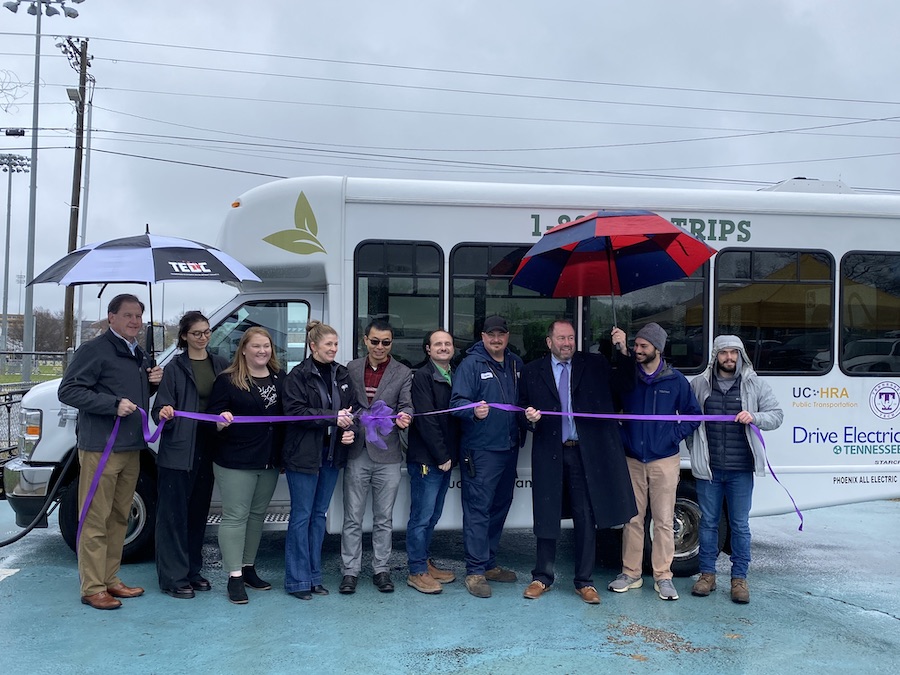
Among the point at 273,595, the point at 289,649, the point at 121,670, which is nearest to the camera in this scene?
the point at 121,670

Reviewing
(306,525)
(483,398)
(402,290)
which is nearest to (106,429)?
(306,525)

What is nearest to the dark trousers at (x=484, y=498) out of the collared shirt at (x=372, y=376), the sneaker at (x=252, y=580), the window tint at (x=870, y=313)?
the collared shirt at (x=372, y=376)

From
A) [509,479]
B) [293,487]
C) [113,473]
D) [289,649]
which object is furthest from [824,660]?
[113,473]

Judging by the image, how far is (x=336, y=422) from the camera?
16.5 ft

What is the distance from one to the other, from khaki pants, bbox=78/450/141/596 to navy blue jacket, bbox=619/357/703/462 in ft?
11.4

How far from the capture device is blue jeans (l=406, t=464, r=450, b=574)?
5.30 metres

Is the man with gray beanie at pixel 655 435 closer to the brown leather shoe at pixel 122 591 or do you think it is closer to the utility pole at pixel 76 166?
the brown leather shoe at pixel 122 591

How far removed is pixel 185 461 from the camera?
4988 millimetres

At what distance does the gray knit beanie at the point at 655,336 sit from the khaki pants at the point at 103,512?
3590 millimetres

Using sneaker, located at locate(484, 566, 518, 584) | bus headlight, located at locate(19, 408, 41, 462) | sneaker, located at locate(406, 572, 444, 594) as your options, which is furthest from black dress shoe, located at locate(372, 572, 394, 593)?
bus headlight, located at locate(19, 408, 41, 462)

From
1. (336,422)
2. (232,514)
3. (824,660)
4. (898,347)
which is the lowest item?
(824,660)

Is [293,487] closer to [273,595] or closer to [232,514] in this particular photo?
[232,514]

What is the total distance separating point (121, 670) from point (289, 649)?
888 millimetres

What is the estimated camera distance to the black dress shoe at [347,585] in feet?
17.3
